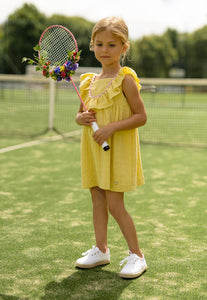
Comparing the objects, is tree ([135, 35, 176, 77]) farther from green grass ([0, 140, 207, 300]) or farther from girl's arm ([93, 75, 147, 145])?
girl's arm ([93, 75, 147, 145])

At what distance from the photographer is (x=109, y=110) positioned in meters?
2.69

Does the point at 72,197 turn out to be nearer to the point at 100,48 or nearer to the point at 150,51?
the point at 100,48

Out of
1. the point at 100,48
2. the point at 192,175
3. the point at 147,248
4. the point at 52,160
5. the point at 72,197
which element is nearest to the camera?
the point at 100,48

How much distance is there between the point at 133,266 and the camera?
274cm

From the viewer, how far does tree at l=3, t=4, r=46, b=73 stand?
4600cm

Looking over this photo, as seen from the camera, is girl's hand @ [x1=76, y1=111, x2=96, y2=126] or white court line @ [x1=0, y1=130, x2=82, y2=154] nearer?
girl's hand @ [x1=76, y1=111, x2=96, y2=126]

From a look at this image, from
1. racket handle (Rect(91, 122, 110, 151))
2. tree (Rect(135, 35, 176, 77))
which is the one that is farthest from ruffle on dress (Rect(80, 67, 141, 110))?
tree (Rect(135, 35, 176, 77))

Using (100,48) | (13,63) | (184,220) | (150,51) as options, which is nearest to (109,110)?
(100,48)

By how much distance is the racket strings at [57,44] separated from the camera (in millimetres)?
2967

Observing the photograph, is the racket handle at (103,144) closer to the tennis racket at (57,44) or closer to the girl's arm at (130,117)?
the girl's arm at (130,117)

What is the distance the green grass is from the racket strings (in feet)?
4.35

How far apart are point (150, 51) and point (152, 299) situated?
65.1m

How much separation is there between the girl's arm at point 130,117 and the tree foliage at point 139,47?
34.7 m

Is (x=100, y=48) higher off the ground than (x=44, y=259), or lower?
higher
